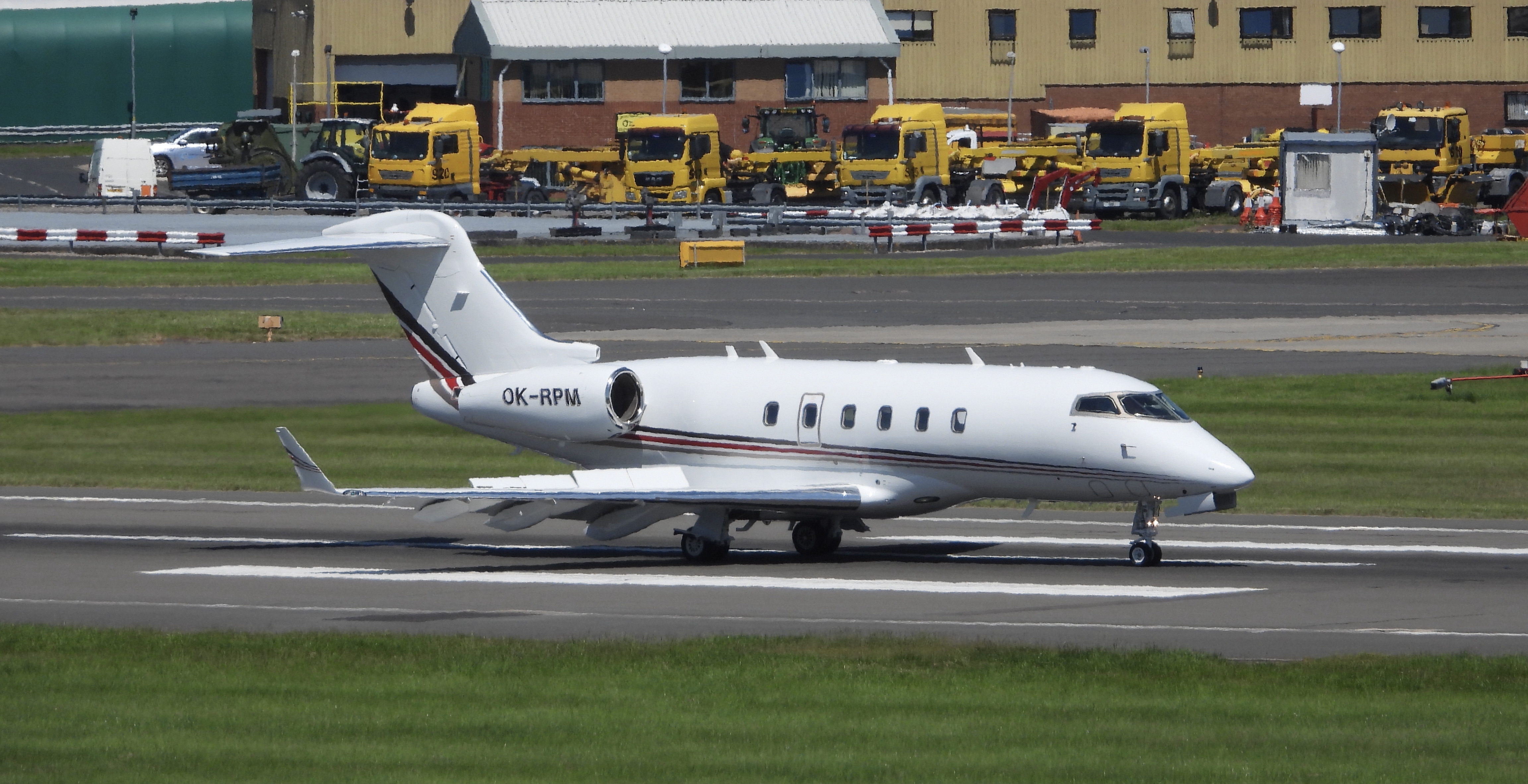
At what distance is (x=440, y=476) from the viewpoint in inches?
1380

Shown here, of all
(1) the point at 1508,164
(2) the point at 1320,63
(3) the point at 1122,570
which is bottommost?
(3) the point at 1122,570

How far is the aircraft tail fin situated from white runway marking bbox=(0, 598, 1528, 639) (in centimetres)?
645

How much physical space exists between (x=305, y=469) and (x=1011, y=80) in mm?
88077

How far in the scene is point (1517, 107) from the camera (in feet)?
367

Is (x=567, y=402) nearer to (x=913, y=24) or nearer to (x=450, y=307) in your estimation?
(x=450, y=307)

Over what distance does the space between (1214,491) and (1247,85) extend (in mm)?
92728

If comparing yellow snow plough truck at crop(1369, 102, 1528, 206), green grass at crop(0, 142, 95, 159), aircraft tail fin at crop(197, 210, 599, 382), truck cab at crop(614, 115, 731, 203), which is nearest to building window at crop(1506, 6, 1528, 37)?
yellow snow plough truck at crop(1369, 102, 1528, 206)

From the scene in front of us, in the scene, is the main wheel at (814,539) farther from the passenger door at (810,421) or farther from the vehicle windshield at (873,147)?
the vehicle windshield at (873,147)

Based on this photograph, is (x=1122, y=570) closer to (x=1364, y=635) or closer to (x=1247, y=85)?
(x=1364, y=635)

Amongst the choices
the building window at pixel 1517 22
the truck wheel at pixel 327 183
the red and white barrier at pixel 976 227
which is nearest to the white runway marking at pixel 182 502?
the red and white barrier at pixel 976 227

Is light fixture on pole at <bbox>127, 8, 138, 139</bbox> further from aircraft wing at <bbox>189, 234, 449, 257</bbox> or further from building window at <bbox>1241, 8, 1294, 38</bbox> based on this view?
aircraft wing at <bbox>189, 234, 449, 257</bbox>

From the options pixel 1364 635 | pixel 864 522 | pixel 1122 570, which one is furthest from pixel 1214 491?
pixel 864 522

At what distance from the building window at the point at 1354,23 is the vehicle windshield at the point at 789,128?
35.3m

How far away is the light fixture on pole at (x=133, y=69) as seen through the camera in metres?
123
